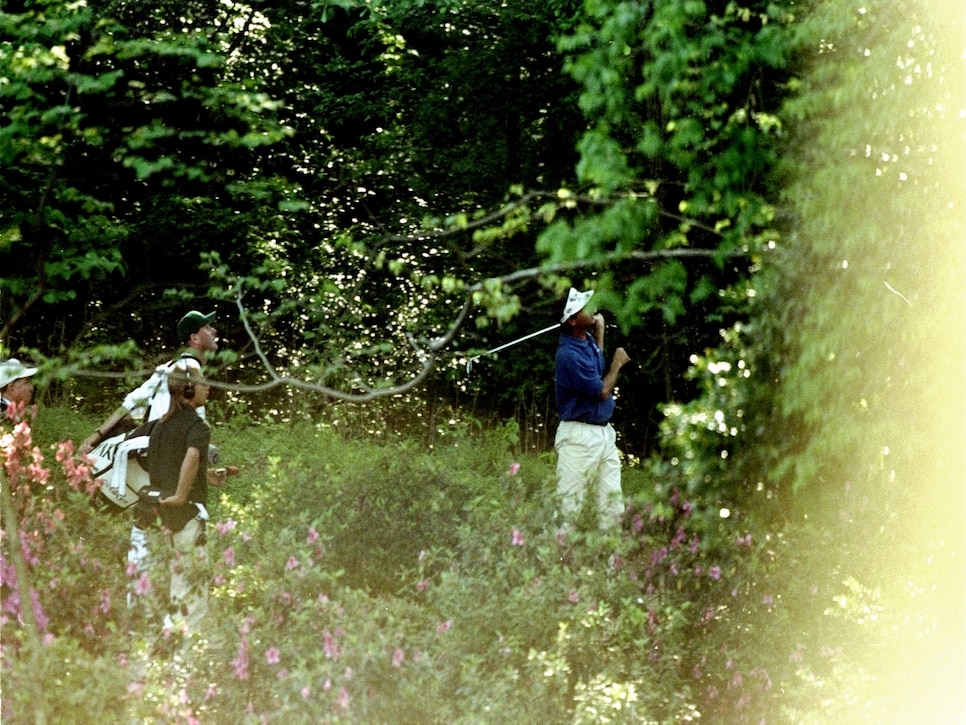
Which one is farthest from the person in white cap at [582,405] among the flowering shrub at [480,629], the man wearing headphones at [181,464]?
the man wearing headphones at [181,464]

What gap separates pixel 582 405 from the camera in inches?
268

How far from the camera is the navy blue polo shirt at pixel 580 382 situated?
6680 mm

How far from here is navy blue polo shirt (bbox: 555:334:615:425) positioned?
668 cm

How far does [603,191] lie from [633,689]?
6.17 feet

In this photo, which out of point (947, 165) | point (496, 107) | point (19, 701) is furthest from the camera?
point (496, 107)

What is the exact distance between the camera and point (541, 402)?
1239 cm

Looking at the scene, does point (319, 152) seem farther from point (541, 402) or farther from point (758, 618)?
point (758, 618)

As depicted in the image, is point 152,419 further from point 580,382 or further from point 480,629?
point 580,382

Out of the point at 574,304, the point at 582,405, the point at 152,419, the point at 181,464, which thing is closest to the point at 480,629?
the point at 181,464

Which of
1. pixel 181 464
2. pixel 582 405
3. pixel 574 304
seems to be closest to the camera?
pixel 181 464

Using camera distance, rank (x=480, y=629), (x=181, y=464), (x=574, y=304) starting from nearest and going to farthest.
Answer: (x=480, y=629) < (x=181, y=464) < (x=574, y=304)

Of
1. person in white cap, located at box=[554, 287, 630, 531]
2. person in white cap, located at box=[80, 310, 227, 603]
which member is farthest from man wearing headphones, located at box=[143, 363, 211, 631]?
person in white cap, located at box=[554, 287, 630, 531]

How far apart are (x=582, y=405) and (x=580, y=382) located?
0.58 ft

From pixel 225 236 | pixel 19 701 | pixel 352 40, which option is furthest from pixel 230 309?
pixel 19 701
